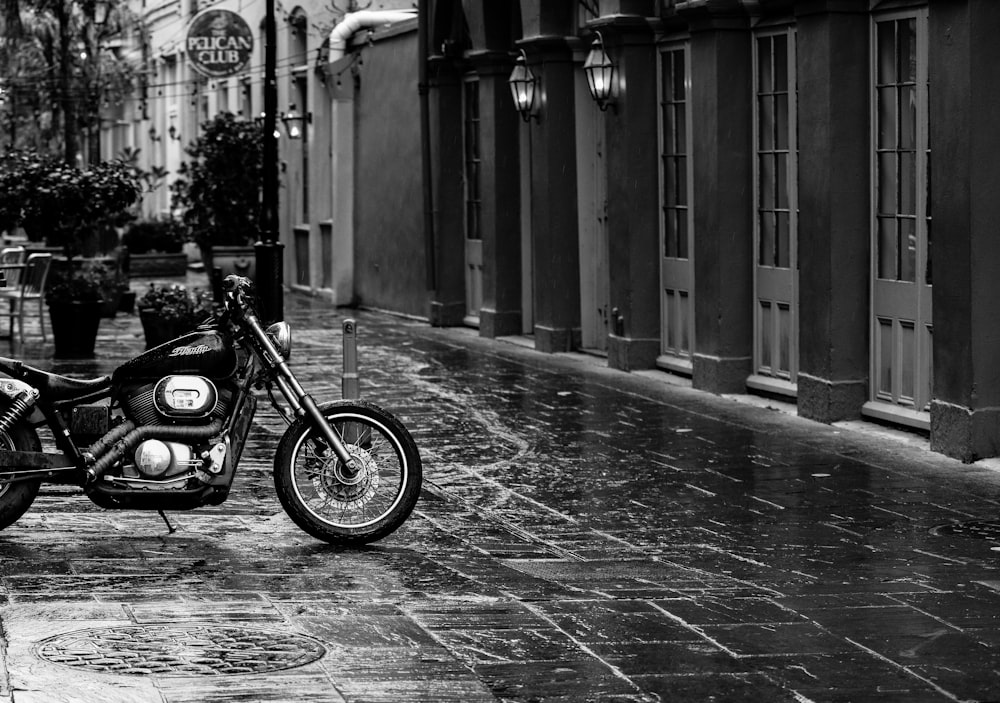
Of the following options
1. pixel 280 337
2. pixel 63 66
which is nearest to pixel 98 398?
pixel 280 337

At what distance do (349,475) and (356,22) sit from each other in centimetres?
1832

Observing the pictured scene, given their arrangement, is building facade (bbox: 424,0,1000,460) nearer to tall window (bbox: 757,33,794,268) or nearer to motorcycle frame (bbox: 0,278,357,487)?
tall window (bbox: 757,33,794,268)

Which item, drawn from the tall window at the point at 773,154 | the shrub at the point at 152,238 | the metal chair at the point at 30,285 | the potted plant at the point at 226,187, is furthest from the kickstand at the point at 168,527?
the shrub at the point at 152,238

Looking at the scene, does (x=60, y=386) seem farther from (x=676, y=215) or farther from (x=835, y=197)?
(x=676, y=215)

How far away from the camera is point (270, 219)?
19375 mm

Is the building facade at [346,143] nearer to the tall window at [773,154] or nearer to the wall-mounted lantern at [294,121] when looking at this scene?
the wall-mounted lantern at [294,121]

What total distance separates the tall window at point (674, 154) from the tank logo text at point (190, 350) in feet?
25.7

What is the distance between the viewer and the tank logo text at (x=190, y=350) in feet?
A: 27.5

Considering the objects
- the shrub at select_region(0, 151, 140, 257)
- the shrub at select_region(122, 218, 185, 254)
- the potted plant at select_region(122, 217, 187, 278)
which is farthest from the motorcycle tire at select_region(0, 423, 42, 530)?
the shrub at select_region(122, 218, 185, 254)

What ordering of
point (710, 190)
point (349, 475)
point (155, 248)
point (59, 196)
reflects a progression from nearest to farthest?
1. point (349, 475)
2. point (710, 190)
3. point (59, 196)
4. point (155, 248)

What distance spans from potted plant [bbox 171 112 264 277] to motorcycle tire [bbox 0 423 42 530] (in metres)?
21.5

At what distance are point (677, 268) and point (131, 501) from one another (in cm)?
822

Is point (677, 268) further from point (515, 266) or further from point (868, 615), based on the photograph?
point (868, 615)

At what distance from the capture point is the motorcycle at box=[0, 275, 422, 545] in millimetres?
8352
